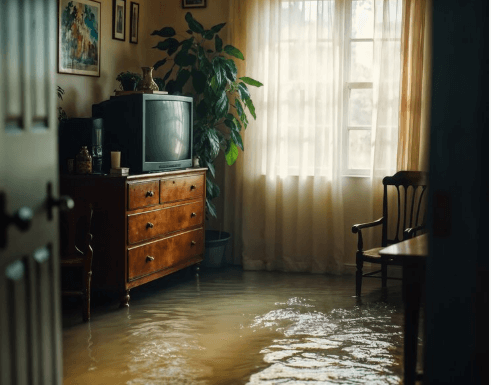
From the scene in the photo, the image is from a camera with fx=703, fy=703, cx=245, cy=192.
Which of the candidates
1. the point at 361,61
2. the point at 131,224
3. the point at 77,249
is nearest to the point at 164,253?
the point at 131,224

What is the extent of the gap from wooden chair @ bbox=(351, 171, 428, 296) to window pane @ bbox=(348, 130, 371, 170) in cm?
33

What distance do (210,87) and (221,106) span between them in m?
0.18

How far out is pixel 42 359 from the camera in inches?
83.7

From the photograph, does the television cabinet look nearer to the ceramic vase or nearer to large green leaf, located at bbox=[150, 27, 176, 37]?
the ceramic vase

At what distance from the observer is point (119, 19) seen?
5.67 metres

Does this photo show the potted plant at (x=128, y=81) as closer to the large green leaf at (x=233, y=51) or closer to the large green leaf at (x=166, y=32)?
the large green leaf at (x=166, y=32)

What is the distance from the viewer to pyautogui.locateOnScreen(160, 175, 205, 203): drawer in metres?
5.09

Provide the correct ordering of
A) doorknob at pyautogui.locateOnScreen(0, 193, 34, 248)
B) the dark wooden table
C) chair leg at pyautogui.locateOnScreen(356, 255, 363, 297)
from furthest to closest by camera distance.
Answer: chair leg at pyautogui.locateOnScreen(356, 255, 363, 297) < the dark wooden table < doorknob at pyautogui.locateOnScreen(0, 193, 34, 248)

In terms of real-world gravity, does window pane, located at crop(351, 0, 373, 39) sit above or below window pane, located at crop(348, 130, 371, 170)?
above

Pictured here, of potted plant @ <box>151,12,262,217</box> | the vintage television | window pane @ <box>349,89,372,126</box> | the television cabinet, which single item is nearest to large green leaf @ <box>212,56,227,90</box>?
potted plant @ <box>151,12,262,217</box>

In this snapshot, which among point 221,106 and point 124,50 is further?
point 124,50

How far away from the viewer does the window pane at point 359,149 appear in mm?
5910

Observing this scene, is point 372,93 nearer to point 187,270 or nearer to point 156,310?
point 187,270

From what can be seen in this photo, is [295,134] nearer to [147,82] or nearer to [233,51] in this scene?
[233,51]
